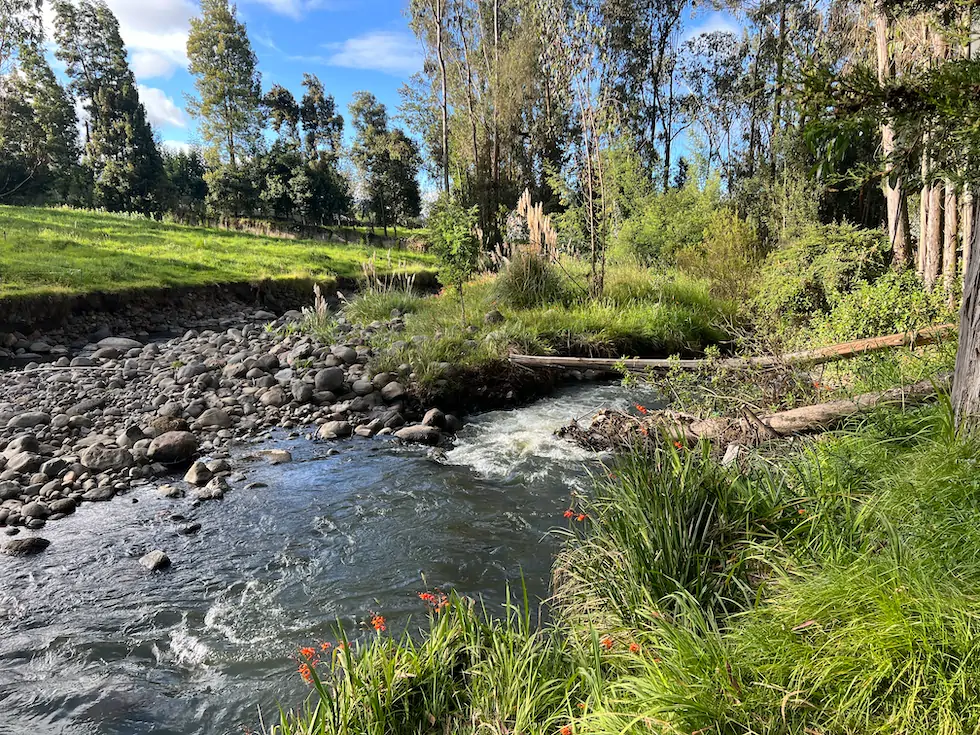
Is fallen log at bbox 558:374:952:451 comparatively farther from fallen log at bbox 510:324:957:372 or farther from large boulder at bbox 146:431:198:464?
large boulder at bbox 146:431:198:464

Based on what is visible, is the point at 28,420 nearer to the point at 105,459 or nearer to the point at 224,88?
the point at 105,459

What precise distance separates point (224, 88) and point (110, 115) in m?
5.51

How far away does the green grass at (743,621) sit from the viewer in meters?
1.68

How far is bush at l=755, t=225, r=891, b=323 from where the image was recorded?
7.47 metres

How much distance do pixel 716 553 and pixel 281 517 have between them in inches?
133

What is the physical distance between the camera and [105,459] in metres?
5.31

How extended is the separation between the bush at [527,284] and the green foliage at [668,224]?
4049mm

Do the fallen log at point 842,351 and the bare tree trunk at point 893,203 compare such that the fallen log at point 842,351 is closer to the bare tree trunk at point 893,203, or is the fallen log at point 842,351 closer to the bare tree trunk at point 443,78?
the bare tree trunk at point 893,203

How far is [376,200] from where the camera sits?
30.3 metres

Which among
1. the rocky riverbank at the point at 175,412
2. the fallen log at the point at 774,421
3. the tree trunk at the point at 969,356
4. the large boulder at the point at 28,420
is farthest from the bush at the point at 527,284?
the tree trunk at the point at 969,356

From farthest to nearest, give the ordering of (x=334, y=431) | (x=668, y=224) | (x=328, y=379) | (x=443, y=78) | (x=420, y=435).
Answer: (x=443, y=78) → (x=668, y=224) → (x=328, y=379) → (x=334, y=431) → (x=420, y=435)

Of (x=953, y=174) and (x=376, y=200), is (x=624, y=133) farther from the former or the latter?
(x=376, y=200)

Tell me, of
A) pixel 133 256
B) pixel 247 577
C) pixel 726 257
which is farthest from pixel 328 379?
pixel 133 256

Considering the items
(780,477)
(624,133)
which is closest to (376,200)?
(624,133)
